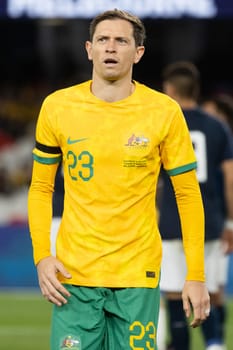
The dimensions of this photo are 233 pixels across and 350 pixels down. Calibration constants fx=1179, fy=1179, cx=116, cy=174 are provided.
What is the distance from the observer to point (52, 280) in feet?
15.6

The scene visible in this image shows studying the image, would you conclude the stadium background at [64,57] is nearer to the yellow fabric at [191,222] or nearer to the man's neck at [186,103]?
the man's neck at [186,103]

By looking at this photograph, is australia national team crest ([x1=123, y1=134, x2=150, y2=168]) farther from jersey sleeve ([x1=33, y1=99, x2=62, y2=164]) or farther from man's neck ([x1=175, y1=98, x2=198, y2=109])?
man's neck ([x1=175, y1=98, x2=198, y2=109])

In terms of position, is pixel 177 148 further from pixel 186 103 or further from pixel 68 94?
pixel 186 103

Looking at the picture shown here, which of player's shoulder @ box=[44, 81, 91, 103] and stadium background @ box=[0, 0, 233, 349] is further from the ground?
player's shoulder @ box=[44, 81, 91, 103]

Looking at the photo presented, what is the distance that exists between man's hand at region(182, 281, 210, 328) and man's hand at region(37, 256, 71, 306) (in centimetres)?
49

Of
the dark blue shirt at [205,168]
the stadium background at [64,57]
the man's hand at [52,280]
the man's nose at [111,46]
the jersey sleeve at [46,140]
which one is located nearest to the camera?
the man's hand at [52,280]

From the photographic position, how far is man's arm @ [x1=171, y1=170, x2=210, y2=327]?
4785 millimetres

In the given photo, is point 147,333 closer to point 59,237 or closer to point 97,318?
point 97,318

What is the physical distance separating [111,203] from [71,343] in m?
0.60

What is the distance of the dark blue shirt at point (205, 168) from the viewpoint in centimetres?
748

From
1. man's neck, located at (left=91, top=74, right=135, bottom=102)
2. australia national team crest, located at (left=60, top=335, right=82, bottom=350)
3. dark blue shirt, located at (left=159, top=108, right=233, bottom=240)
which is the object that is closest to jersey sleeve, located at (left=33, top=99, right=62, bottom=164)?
man's neck, located at (left=91, top=74, right=135, bottom=102)

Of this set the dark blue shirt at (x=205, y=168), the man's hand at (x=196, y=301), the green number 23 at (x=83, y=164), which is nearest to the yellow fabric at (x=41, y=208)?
the green number 23 at (x=83, y=164)

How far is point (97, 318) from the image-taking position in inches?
191

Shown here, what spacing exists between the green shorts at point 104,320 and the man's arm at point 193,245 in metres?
0.20
